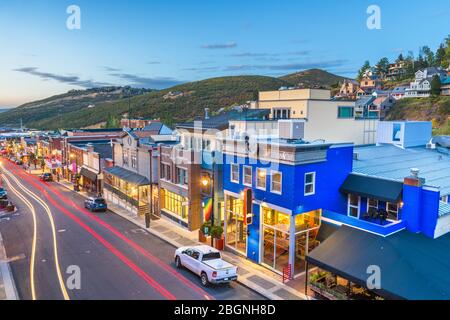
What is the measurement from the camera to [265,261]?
23.1 metres

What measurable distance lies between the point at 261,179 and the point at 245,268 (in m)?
5.96

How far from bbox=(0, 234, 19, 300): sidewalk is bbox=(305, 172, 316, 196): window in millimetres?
17467

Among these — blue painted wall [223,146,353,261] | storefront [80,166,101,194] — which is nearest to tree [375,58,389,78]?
storefront [80,166,101,194]

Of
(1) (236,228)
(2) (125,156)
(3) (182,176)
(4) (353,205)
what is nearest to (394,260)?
(4) (353,205)

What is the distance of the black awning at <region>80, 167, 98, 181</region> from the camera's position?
154 ft

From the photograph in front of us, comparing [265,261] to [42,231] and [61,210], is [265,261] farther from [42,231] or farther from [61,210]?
[61,210]

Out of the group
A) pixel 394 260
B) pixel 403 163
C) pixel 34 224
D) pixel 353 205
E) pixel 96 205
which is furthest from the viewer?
pixel 96 205

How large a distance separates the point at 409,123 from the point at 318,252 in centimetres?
2207

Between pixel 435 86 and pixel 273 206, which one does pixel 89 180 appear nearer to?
pixel 273 206

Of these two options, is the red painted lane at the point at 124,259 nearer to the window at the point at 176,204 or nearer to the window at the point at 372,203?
the window at the point at 176,204

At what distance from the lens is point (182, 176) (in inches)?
1216

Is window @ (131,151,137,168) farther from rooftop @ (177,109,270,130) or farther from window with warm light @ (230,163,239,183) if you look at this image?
window with warm light @ (230,163,239,183)

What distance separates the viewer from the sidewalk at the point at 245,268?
19.0 metres
